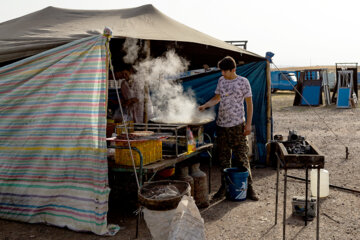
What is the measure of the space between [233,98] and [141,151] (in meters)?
1.65

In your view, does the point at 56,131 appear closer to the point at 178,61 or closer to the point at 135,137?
the point at 135,137

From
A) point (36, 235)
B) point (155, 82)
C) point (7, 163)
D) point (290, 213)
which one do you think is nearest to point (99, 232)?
point (36, 235)

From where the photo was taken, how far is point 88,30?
15.5ft

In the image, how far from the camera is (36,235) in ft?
13.3

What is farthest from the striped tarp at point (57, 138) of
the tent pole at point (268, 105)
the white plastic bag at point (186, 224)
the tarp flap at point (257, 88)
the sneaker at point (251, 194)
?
the tent pole at point (268, 105)

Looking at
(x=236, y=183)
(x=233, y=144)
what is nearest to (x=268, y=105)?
(x=233, y=144)

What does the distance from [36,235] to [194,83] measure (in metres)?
4.76

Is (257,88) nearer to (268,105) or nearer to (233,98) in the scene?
(268,105)

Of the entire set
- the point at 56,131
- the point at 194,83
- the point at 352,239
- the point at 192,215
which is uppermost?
the point at 194,83

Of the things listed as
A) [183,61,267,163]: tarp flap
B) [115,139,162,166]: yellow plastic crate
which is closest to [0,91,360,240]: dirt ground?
[183,61,267,163]: tarp flap

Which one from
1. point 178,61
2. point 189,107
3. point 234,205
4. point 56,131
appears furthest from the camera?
point 178,61

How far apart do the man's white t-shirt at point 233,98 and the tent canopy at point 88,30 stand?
3.09 feet

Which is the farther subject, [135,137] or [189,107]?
[189,107]

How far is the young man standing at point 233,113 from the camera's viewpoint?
16.3ft
